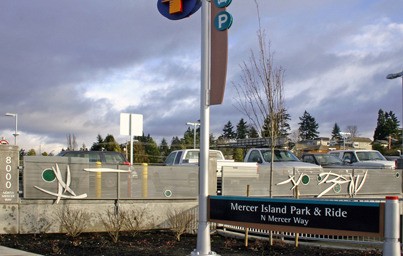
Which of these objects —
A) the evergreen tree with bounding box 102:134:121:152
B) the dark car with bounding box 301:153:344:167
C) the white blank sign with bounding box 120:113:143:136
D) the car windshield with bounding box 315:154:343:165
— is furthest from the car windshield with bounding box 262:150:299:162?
the evergreen tree with bounding box 102:134:121:152

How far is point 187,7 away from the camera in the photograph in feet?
28.5

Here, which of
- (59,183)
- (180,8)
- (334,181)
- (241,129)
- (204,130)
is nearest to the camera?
(204,130)

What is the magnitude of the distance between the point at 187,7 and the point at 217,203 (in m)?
3.38

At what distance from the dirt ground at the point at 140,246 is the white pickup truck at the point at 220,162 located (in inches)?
164

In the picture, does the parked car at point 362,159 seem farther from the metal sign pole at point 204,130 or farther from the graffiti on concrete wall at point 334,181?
the metal sign pole at point 204,130

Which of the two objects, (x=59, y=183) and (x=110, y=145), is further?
(x=110, y=145)

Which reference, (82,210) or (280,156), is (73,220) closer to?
(82,210)

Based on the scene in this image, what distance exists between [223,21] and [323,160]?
63.9 feet

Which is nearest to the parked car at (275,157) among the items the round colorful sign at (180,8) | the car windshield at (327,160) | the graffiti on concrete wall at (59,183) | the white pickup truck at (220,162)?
the white pickup truck at (220,162)

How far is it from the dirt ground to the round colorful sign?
451cm

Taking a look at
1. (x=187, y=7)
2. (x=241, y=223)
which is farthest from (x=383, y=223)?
(x=187, y=7)

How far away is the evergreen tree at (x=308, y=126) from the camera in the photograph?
118 metres

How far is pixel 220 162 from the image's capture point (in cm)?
2066

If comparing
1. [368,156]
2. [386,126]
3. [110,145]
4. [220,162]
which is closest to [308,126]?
[386,126]
